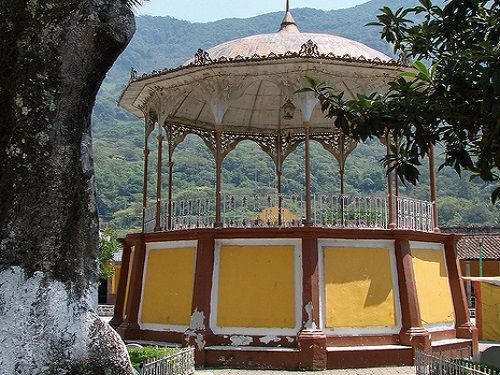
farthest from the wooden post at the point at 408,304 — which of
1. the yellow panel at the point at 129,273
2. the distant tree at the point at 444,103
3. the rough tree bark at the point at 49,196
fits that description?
the rough tree bark at the point at 49,196

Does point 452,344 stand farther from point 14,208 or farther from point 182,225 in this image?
point 14,208

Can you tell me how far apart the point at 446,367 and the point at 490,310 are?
13827mm

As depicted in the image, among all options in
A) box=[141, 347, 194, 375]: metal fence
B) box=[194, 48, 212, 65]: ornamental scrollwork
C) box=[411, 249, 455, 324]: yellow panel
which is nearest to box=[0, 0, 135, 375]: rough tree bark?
box=[141, 347, 194, 375]: metal fence

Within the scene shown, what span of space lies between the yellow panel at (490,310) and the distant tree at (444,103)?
18334 millimetres

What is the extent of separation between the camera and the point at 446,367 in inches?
422

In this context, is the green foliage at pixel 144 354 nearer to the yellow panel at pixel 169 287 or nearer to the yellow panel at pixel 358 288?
the yellow panel at pixel 169 287

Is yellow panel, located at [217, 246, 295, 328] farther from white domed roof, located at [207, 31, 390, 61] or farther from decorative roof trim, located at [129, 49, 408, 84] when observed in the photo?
Result: white domed roof, located at [207, 31, 390, 61]

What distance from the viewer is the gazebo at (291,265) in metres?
14.7

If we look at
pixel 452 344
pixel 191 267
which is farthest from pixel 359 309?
pixel 191 267

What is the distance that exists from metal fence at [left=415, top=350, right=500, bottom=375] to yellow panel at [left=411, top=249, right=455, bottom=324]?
374cm

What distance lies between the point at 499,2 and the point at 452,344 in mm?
12249

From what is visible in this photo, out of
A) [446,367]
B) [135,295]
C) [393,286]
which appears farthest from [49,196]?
[135,295]

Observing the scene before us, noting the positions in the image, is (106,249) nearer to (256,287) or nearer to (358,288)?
(256,287)

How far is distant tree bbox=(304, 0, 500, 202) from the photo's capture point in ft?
18.0
